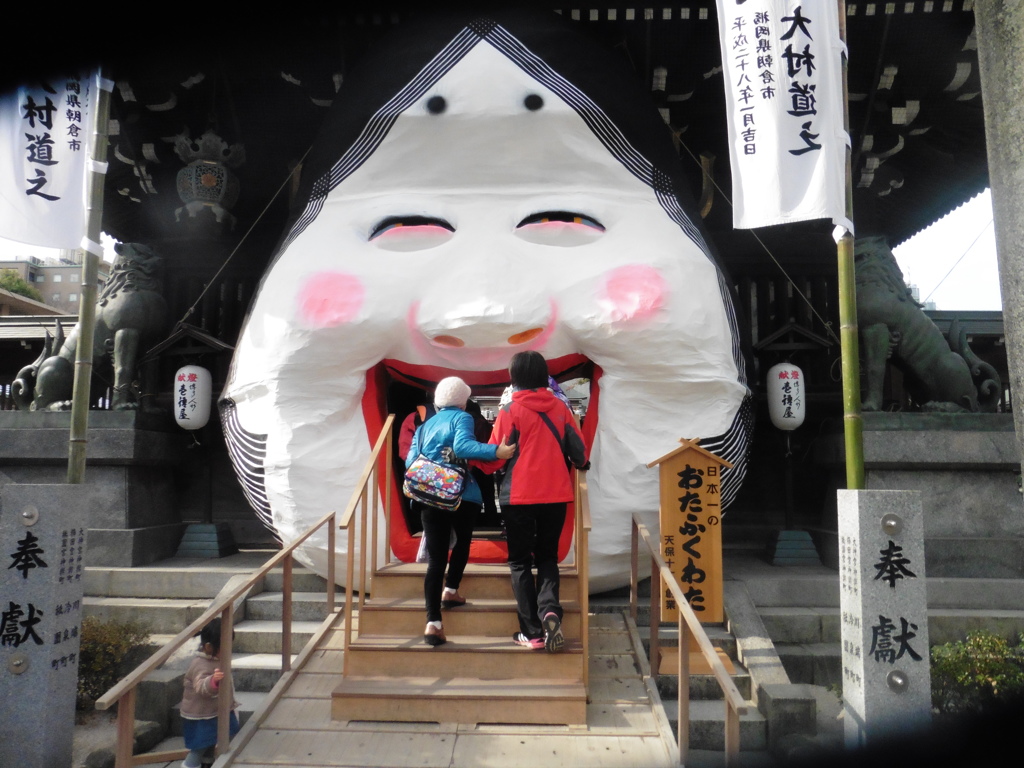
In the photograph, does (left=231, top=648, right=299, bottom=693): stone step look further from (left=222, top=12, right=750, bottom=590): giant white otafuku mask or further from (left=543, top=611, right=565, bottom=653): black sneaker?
(left=543, top=611, right=565, bottom=653): black sneaker

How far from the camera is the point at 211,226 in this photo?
23.7ft

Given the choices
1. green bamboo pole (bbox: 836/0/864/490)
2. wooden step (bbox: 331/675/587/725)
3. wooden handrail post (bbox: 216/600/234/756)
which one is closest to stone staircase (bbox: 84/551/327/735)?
wooden handrail post (bbox: 216/600/234/756)

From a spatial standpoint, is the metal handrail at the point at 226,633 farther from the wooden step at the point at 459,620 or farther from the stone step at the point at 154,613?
the stone step at the point at 154,613

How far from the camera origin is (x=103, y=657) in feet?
15.0

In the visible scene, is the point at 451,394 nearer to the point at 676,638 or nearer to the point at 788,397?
the point at 676,638

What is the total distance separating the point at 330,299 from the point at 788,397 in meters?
4.07

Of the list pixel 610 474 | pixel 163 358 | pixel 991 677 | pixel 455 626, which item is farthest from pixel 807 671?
pixel 163 358

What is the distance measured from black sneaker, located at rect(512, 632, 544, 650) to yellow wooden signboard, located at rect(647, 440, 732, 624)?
125cm

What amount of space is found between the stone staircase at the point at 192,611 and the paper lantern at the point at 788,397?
4099 mm

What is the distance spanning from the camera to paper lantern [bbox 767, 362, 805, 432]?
663cm

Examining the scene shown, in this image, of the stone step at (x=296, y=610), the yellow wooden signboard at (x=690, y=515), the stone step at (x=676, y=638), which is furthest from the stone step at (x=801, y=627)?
the stone step at (x=296, y=610)

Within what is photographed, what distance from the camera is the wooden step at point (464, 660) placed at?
3746 millimetres

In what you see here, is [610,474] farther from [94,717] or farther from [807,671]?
[94,717]

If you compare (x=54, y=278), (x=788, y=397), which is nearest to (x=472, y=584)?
(x=788, y=397)
